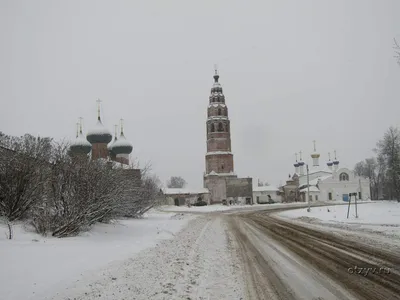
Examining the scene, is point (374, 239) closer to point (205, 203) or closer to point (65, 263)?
point (65, 263)

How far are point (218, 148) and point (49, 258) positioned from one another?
212 ft

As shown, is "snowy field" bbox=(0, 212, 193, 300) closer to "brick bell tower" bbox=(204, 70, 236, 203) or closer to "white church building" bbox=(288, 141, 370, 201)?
"brick bell tower" bbox=(204, 70, 236, 203)

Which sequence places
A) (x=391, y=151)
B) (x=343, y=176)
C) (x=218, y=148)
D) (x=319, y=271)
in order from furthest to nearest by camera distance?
(x=343, y=176) → (x=218, y=148) → (x=391, y=151) → (x=319, y=271)

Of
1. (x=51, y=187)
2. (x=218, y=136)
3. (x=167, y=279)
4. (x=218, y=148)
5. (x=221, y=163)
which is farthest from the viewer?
(x=221, y=163)

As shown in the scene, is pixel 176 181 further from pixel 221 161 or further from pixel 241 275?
pixel 241 275

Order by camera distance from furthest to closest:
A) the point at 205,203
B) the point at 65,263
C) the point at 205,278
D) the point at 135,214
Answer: the point at 205,203 → the point at 135,214 → the point at 65,263 → the point at 205,278

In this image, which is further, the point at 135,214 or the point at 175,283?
the point at 135,214

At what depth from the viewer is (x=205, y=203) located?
68.6 m

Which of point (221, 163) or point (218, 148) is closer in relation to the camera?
point (218, 148)

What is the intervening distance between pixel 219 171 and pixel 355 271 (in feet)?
213

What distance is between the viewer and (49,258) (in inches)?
322

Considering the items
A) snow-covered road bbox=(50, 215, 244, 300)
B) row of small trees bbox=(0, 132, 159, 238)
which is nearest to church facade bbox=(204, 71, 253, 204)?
row of small trees bbox=(0, 132, 159, 238)

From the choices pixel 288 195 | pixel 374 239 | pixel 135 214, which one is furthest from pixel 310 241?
pixel 288 195

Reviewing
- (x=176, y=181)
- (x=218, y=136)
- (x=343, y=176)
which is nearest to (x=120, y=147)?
(x=218, y=136)
